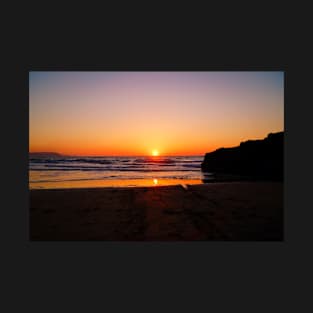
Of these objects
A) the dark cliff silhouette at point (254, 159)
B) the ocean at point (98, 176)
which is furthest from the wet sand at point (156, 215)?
the dark cliff silhouette at point (254, 159)

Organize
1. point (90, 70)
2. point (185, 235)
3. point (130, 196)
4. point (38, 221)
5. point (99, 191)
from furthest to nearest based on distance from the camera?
point (99, 191) → point (130, 196) → point (38, 221) → point (90, 70) → point (185, 235)

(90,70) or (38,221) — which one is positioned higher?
(90,70)

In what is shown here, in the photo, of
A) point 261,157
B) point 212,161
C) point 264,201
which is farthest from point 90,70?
point 212,161

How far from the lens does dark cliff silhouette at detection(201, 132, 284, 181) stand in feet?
44.8

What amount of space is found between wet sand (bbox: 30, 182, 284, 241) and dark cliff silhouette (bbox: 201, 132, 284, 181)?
16.0 ft

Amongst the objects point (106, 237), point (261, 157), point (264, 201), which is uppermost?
point (261, 157)

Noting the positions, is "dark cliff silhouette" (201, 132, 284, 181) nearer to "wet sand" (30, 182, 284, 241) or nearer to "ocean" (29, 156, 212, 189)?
"ocean" (29, 156, 212, 189)

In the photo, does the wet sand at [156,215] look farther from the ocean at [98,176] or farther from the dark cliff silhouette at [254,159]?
the dark cliff silhouette at [254,159]

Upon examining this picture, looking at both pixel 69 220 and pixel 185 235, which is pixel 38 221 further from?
pixel 185 235

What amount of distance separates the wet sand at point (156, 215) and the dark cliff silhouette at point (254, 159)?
4875 millimetres

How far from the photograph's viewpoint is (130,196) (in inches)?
340

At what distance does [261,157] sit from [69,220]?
1277cm

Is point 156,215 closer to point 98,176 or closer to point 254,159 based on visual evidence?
point 98,176

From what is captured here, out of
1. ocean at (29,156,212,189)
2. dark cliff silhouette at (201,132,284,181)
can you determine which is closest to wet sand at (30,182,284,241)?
ocean at (29,156,212,189)
